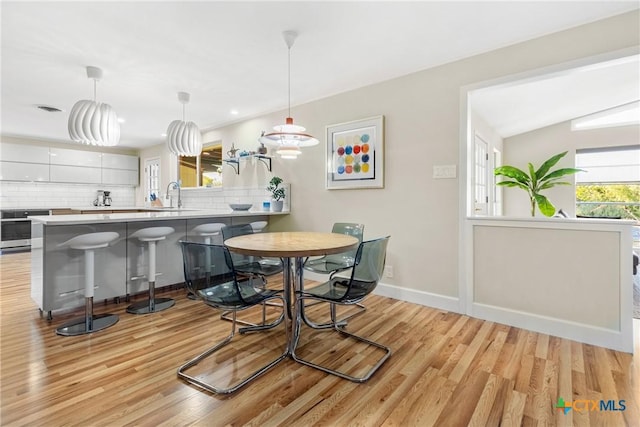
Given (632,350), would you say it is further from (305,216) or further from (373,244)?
(305,216)

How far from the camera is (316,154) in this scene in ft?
12.8

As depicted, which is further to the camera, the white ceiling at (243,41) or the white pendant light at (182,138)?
the white pendant light at (182,138)

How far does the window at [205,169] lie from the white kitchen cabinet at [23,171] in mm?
2973

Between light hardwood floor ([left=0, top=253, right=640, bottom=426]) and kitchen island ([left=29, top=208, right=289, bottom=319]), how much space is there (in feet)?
1.04

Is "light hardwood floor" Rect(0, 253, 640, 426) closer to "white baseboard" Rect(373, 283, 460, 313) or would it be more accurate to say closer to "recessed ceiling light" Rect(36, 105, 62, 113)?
"white baseboard" Rect(373, 283, 460, 313)

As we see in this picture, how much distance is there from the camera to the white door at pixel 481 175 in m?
4.12

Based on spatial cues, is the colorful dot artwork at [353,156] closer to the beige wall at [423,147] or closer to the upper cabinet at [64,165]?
the beige wall at [423,147]

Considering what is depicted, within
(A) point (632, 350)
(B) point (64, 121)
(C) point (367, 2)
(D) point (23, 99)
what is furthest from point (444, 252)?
(B) point (64, 121)

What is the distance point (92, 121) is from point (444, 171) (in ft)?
11.3

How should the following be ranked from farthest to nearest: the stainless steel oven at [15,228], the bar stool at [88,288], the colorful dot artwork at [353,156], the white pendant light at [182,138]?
1. the stainless steel oven at [15,228]
2. the white pendant light at [182,138]
3. the colorful dot artwork at [353,156]
4. the bar stool at [88,288]

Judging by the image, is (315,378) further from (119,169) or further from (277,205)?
(119,169)

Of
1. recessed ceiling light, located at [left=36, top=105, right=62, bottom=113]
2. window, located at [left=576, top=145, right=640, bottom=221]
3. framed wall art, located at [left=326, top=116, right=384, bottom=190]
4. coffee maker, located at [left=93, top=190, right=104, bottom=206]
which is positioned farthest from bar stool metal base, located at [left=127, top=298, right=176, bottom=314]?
window, located at [left=576, top=145, right=640, bottom=221]

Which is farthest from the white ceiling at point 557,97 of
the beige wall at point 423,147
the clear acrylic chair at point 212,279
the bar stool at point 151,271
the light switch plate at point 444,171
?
the bar stool at point 151,271

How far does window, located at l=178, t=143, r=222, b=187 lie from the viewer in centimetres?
538
